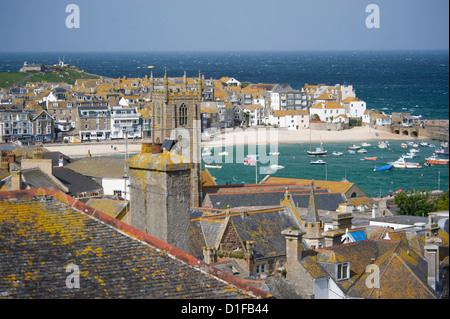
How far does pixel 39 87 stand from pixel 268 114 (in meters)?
49.1

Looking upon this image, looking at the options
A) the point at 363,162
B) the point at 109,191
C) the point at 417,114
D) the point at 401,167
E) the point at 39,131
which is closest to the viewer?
the point at 109,191

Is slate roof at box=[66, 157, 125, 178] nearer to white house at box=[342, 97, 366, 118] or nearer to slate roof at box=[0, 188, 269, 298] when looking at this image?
slate roof at box=[0, 188, 269, 298]

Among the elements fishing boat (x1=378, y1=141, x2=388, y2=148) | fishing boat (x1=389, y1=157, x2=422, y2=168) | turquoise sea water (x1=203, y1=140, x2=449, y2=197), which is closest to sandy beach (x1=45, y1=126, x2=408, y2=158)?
turquoise sea water (x1=203, y1=140, x2=449, y2=197)

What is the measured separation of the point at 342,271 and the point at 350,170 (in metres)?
73.6

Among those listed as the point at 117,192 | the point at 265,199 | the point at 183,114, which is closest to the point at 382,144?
the point at 183,114

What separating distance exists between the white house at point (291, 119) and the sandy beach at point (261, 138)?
17.9ft

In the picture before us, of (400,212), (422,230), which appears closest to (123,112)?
(400,212)

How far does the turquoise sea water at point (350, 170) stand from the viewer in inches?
3056

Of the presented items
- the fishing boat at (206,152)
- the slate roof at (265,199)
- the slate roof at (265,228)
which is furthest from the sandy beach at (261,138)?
the slate roof at (265,228)

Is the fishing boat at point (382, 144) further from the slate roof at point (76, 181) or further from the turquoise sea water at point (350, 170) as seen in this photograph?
the slate roof at point (76, 181)

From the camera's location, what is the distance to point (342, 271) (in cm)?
1944

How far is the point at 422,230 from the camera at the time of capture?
2342 centimetres

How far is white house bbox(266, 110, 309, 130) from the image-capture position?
476 ft
